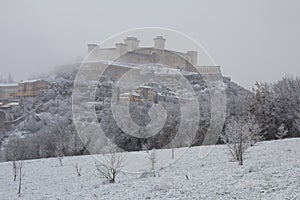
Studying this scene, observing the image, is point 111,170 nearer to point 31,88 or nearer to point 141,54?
point 31,88

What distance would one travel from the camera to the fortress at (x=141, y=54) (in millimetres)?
94625

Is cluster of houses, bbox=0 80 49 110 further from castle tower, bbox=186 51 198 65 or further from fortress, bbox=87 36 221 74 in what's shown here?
castle tower, bbox=186 51 198 65

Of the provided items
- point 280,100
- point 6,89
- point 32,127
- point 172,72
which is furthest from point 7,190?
point 6,89

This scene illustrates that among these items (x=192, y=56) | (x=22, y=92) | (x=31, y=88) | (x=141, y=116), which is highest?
(x=192, y=56)

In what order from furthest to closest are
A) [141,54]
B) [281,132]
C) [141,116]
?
[141,54]
[141,116]
[281,132]

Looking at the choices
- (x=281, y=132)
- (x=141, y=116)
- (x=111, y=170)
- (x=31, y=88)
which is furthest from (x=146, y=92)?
(x=111, y=170)

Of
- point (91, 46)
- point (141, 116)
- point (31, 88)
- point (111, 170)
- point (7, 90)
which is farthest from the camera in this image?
point (7, 90)

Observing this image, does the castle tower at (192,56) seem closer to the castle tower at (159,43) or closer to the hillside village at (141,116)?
the hillside village at (141,116)

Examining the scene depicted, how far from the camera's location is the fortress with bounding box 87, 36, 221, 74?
310 feet

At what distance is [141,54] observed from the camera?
102 metres

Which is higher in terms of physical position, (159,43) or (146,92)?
(159,43)

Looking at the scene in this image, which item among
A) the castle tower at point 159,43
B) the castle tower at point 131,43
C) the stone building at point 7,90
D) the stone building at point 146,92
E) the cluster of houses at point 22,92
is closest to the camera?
the stone building at point 146,92

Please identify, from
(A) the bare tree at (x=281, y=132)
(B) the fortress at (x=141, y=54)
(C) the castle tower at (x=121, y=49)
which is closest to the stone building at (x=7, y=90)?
(B) the fortress at (x=141, y=54)

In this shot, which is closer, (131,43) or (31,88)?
(31,88)
